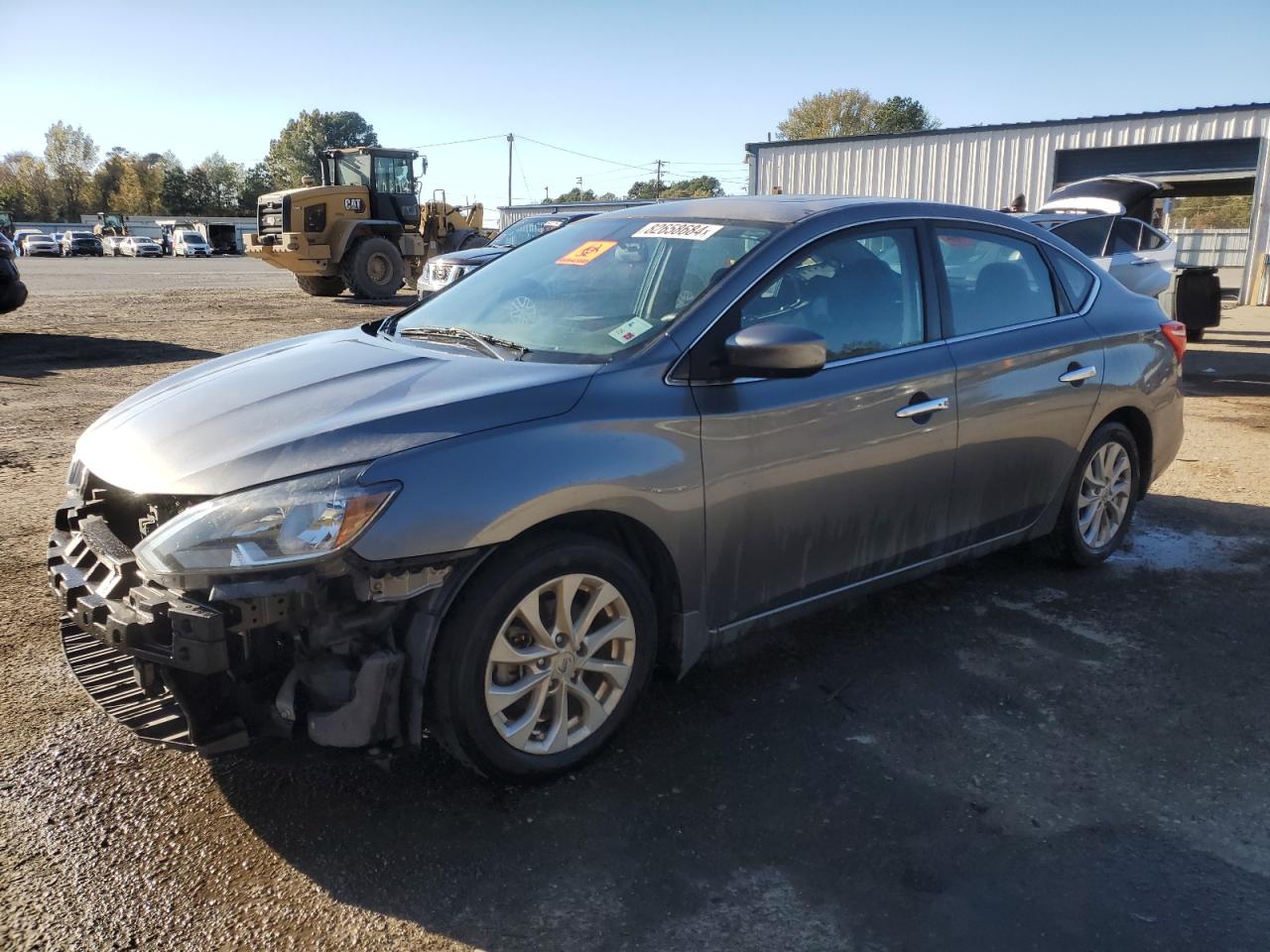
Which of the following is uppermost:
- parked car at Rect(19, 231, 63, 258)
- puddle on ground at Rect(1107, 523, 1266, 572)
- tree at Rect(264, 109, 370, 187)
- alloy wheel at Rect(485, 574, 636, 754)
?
tree at Rect(264, 109, 370, 187)

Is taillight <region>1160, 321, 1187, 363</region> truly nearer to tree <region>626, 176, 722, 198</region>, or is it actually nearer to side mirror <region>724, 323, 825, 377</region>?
side mirror <region>724, 323, 825, 377</region>

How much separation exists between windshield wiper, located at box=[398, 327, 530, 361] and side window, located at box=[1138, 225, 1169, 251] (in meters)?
11.5

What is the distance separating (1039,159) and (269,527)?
24521mm

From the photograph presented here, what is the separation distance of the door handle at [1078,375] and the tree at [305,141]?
114603 mm

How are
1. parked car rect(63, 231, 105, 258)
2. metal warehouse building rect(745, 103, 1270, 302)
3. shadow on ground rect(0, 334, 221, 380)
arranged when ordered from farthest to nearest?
parked car rect(63, 231, 105, 258) → metal warehouse building rect(745, 103, 1270, 302) → shadow on ground rect(0, 334, 221, 380)

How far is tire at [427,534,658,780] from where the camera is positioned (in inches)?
103

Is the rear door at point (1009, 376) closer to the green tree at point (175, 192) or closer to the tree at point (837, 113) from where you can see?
the tree at point (837, 113)

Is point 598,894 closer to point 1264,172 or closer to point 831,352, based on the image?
point 831,352

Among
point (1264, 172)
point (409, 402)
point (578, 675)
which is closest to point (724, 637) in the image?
point (578, 675)

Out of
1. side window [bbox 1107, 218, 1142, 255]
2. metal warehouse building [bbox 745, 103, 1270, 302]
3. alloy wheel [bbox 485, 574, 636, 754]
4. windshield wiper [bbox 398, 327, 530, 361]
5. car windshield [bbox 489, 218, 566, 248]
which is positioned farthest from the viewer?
metal warehouse building [bbox 745, 103, 1270, 302]

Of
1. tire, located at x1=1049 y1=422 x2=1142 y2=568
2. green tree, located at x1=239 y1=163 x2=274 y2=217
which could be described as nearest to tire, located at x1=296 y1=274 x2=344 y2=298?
tire, located at x1=1049 y1=422 x2=1142 y2=568

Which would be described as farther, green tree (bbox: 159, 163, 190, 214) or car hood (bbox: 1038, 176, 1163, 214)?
green tree (bbox: 159, 163, 190, 214)

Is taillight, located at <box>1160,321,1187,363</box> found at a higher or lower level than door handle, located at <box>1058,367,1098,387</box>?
higher

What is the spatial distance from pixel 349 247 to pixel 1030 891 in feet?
66.5
